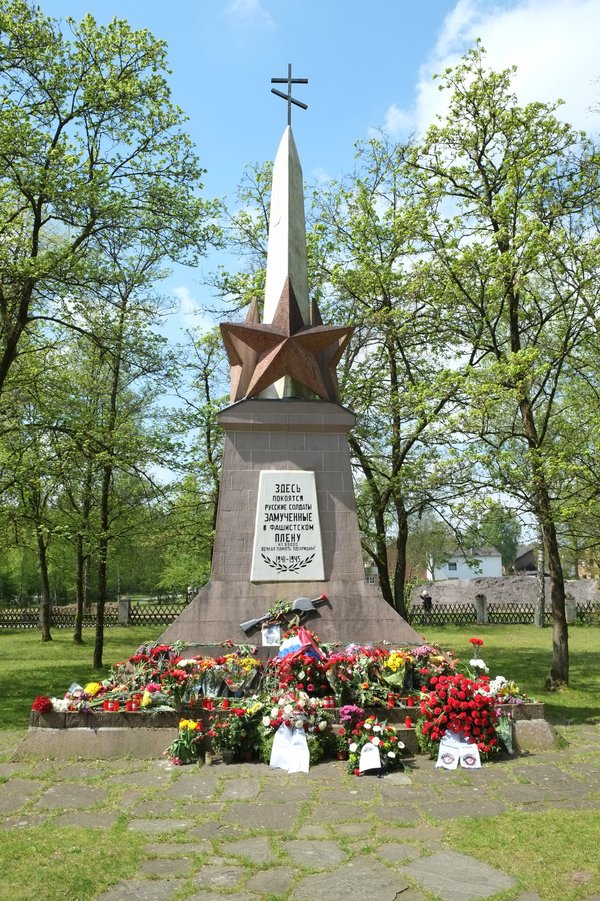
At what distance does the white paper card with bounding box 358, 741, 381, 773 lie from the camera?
623 cm

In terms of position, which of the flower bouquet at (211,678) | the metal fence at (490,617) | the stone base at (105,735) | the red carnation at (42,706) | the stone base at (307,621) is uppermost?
the stone base at (307,621)

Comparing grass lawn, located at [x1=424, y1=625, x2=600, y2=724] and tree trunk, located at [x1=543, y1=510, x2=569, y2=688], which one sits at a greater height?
tree trunk, located at [x1=543, y1=510, x2=569, y2=688]

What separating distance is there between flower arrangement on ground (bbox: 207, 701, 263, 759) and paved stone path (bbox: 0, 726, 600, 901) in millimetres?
200

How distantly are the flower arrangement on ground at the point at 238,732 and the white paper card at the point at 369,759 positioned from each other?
1.04m

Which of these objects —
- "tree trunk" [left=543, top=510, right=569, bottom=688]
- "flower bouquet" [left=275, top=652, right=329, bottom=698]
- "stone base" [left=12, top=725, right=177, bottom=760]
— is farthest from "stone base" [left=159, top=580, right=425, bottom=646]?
"tree trunk" [left=543, top=510, right=569, bottom=688]

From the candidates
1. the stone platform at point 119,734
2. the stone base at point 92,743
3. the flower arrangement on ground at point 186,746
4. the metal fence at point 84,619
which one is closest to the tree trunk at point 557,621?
the stone platform at point 119,734

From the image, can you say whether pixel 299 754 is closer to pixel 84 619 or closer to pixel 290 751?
pixel 290 751

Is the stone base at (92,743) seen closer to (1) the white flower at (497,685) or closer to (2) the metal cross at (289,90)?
(1) the white flower at (497,685)

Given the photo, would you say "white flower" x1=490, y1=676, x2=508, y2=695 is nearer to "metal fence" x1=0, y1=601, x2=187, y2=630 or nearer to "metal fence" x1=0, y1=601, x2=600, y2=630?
"metal fence" x1=0, y1=601, x2=600, y2=630

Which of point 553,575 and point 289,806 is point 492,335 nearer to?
point 553,575

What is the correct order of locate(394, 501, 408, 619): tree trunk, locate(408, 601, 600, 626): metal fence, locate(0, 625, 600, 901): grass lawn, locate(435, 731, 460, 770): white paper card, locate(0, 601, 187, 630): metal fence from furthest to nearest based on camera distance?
1. locate(0, 601, 187, 630): metal fence
2. locate(408, 601, 600, 626): metal fence
3. locate(394, 501, 408, 619): tree trunk
4. locate(435, 731, 460, 770): white paper card
5. locate(0, 625, 600, 901): grass lawn

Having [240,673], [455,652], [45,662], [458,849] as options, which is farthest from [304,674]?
[45,662]

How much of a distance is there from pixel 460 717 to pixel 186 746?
2563 mm

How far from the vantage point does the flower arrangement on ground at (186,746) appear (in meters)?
6.58
